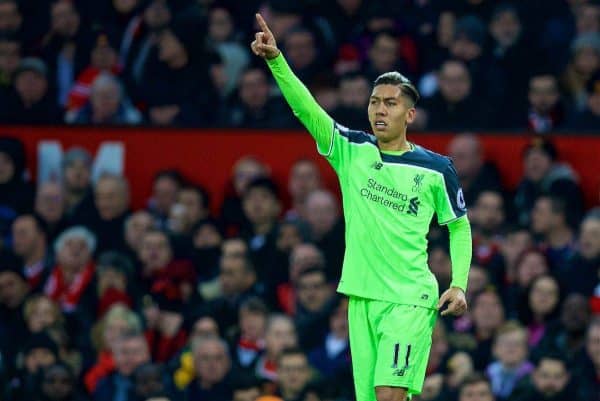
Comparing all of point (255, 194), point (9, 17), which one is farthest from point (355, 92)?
point (9, 17)

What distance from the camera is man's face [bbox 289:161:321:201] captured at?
575 inches

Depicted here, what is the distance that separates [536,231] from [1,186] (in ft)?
15.7

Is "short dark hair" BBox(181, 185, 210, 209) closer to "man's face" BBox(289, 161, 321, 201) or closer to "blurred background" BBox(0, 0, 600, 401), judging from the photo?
"blurred background" BBox(0, 0, 600, 401)

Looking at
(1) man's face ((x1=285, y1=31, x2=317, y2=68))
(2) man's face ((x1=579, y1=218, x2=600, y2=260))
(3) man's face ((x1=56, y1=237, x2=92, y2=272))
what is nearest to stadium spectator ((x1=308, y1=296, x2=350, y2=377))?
(2) man's face ((x1=579, y1=218, x2=600, y2=260))

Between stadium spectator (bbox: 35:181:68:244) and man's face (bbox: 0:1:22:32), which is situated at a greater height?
man's face (bbox: 0:1:22:32)

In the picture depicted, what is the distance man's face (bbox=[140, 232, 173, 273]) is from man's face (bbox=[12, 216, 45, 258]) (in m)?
1.03

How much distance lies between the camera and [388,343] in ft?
29.4

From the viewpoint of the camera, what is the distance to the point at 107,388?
43.0ft

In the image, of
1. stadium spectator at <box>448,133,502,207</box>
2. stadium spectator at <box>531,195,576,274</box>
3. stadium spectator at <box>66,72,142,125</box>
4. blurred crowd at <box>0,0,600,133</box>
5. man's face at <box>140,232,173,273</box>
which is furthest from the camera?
stadium spectator at <box>66,72,142,125</box>

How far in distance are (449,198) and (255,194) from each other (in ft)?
18.2

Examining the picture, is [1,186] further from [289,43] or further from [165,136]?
[289,43]

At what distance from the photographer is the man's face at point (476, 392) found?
11.9 metres

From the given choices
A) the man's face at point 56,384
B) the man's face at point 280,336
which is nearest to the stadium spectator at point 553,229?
the man's face at point 280,336

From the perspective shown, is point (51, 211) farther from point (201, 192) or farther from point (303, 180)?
point (303, 180)
